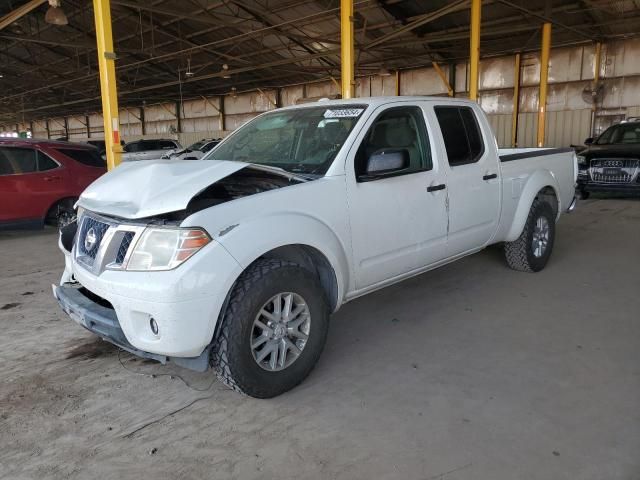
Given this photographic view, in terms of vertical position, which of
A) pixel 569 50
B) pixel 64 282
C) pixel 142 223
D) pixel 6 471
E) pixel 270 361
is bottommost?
pixel 6 471

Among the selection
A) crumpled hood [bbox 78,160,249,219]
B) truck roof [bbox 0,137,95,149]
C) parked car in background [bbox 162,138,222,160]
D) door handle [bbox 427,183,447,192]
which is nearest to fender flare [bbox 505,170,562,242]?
door handle [bbox 427,183,447,192]

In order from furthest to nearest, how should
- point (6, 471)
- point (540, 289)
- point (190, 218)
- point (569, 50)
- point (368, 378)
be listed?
1. point (569, 50)
2. point (540, 289)
3. point (368, 378)
4. point (190, 218)
5. point (6, 471)

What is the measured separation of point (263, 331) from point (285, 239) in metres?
0.53

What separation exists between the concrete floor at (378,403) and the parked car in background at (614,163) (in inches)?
272

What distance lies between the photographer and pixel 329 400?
110 inches

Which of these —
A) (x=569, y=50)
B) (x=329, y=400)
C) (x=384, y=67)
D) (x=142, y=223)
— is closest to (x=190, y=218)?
(x=142, y=223)

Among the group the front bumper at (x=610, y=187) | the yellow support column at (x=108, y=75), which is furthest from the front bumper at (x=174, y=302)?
the front bumper at (x=610, y=187)

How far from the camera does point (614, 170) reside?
10.3 metres

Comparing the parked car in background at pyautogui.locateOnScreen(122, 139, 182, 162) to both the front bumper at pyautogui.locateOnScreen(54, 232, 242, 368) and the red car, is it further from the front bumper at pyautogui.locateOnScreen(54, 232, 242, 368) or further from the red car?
the front bumper at pyautogui.locateOnScreen(54, 232, 242, 368)

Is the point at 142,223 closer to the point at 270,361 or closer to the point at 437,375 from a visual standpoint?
the point at 270,361

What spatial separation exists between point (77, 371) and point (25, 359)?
51 cm

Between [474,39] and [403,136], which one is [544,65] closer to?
[474,39]

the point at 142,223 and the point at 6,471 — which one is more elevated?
the point at 142,223

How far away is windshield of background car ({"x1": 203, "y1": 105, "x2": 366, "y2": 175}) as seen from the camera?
11.1 ft
